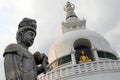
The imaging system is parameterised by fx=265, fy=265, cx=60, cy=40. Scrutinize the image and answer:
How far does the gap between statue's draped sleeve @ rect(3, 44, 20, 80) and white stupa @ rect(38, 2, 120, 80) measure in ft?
40.5

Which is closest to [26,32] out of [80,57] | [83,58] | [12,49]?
[12,49]

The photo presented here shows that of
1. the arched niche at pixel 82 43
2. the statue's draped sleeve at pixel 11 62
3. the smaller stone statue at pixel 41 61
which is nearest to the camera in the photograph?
the statue's draped sleeve at pixel 11 62

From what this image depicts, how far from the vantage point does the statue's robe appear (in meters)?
3.02

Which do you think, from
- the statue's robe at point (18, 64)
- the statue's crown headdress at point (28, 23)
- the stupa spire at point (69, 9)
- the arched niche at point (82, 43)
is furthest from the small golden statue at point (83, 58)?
the statue's robe at point (18, 64)

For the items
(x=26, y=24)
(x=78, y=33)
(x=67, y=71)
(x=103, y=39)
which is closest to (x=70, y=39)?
(x=78, y=33)

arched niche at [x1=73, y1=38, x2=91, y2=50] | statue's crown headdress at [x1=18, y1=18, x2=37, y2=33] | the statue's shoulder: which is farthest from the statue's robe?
arched niche at [x1=73, y1=38, x2=91, y2=50]

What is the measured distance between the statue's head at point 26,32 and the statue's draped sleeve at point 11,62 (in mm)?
211

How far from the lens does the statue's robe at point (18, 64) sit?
119 inches

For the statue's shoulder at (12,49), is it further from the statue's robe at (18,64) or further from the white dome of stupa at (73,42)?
the white dome of stupa at (73,42)

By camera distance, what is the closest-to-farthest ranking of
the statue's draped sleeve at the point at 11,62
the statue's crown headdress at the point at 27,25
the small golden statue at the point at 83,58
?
the statue's draped sleeve at the point at 11,62 < the statue's crown headdress at the point at 27,25 < the small golden statue at the point at 83,58

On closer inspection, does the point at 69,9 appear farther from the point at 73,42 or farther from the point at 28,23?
the point at 28,23

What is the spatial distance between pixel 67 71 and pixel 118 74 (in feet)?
10.1

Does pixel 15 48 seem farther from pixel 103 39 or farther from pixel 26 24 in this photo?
pixel 103 39

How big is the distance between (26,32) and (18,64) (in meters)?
0.50
